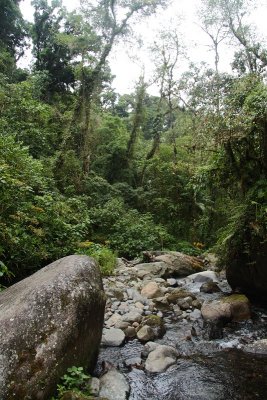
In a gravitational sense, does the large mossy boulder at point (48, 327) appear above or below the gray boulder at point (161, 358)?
above

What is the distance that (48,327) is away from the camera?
338 centimetres

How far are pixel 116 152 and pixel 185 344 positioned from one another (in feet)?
46.9

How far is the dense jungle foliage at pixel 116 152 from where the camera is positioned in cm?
698

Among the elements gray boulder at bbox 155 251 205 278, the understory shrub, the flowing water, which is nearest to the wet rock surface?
the flowing water

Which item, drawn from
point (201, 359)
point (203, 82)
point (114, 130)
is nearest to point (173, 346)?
point (201, 359)

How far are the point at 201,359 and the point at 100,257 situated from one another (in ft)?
15.2

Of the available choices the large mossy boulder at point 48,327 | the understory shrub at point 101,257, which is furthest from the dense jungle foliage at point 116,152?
the large mossy boulder at point 48,327

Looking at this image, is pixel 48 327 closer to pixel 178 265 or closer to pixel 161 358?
pixel 161 358

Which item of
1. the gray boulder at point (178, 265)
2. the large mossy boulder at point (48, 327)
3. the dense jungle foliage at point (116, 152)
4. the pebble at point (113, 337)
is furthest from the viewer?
the gray boulder at point (178, 265)

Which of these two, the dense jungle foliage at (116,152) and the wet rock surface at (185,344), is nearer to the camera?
the wet rock surface at (185,344)

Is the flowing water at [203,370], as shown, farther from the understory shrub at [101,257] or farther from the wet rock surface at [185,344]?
the understory shrub at [101,257]

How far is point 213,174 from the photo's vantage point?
326 inches

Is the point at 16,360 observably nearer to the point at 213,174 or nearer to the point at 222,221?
the point at 213,174

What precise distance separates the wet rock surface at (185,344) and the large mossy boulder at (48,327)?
77 cm
